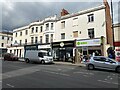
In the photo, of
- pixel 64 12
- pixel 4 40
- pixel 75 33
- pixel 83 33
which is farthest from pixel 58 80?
pixel 4 40

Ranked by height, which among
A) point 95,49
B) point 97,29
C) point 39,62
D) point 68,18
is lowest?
point 39,62

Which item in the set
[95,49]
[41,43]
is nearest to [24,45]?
[41,43]

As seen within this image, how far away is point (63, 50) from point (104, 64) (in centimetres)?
1505

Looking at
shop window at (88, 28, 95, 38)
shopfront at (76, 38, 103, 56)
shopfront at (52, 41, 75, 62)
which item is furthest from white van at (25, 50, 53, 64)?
shop window at (88, 28, 95, 38)

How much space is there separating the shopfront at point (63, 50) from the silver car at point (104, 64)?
11.3 m

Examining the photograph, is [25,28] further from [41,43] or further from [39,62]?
[39,62]

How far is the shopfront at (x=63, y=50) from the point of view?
3119cm

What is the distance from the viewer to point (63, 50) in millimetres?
32844

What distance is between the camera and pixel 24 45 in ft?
144

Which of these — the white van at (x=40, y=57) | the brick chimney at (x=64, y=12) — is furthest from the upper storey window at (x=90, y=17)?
the white van at (x=40, y=57)

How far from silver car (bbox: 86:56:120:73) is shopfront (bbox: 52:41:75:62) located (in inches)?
447

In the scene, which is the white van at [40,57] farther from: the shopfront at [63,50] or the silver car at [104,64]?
the silver car at [104,64]

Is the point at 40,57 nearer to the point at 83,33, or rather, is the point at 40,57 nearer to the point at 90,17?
the point at 83,33

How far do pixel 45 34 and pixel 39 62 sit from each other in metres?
11.4
